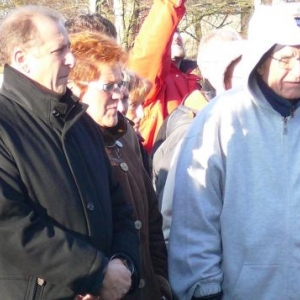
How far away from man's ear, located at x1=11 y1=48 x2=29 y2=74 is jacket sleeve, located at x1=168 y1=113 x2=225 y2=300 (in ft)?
2.62

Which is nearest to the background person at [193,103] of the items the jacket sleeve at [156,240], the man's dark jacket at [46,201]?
the jacket sleeve at [156,240]

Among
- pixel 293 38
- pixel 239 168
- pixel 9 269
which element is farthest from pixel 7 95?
pixel 293 38

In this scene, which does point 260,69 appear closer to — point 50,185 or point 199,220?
point 199,220

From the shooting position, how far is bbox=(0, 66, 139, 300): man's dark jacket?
2.45 m

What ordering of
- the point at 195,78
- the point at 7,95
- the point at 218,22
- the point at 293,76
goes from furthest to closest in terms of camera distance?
the point at 218,22
the point at 195,78
the point at 293,76
the point at 7,95

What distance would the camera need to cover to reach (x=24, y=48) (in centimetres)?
268

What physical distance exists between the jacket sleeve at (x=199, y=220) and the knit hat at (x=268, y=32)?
32 centimetres

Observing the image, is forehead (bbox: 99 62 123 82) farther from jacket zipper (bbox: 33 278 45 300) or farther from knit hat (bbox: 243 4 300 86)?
jacket zipper (bbox: 33 278 45 300)

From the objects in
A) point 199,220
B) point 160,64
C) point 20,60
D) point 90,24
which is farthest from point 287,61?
point 160,64

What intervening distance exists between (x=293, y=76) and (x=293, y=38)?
5.9 inches

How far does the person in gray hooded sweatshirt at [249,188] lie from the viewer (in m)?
2.93

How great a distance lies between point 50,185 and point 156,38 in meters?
2.14

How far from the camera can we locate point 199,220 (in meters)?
3.01

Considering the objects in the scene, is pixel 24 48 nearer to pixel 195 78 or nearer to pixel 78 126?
pixel 78 126
